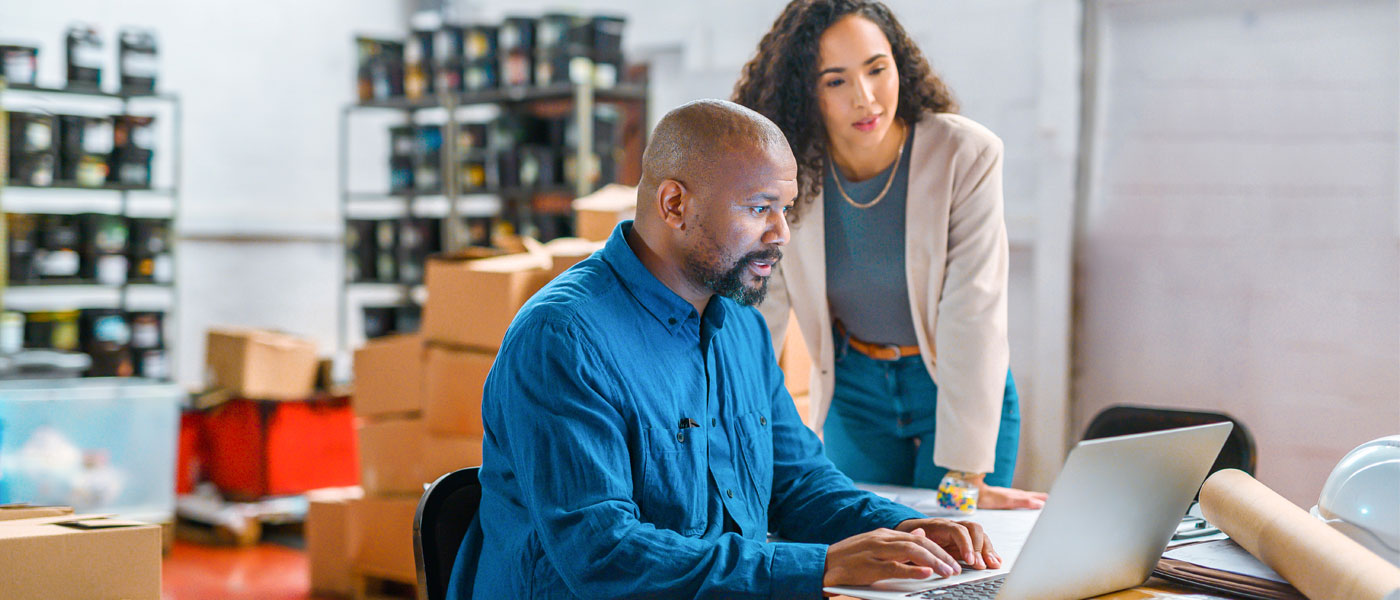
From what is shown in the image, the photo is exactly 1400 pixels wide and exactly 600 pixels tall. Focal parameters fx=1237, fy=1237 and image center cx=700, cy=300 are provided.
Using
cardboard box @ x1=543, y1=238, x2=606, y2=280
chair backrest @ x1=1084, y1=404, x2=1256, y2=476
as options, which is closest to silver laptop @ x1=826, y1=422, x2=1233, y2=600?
chair backrest @ x1=1084, y1=404, x2=1256, y2=476

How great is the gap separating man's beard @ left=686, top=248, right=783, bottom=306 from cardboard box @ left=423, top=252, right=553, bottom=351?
5.89 feet

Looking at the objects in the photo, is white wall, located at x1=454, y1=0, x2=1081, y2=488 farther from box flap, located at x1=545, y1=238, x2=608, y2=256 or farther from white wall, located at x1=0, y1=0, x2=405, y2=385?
white wall, located at x1=0, y1=0, x2=405, y2=385

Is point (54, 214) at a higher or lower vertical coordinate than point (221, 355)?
higher

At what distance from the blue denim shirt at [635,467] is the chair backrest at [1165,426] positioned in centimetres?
99

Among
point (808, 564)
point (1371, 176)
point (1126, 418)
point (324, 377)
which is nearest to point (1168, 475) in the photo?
point (808, 564)

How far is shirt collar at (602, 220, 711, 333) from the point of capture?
4.75ft

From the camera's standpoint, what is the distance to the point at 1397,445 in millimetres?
1259

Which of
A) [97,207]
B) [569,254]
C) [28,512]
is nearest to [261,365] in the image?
[97,207]

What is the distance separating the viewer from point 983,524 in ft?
5.47

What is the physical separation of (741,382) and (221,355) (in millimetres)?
4062

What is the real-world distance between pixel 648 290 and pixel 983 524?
1.92 feet

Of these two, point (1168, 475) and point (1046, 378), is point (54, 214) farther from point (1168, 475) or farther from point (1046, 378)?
point (1168, 475)

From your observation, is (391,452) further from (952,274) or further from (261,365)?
(952,274)

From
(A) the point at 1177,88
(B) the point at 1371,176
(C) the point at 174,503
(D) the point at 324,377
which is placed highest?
(A) the point at 1177,88
